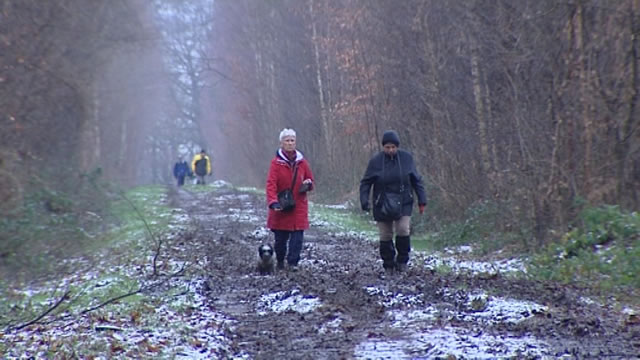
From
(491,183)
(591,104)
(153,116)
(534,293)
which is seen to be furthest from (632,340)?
(153,116)

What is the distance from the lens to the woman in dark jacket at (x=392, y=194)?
12.0 metres

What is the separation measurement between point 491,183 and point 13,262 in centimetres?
951

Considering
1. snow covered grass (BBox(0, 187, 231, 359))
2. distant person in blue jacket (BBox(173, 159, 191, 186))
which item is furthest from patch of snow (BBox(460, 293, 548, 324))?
distant person in blue jacket (BBox(173, 159, 191, 186))

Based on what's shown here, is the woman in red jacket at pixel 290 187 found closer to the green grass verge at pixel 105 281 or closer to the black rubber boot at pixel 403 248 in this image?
the black rubber boot at pixel 403 248

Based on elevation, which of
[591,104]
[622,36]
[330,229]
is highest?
[622,36]

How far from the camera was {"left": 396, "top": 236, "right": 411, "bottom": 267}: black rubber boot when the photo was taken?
12.2m

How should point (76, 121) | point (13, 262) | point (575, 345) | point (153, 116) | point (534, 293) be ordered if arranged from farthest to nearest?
point (153, 116)
point (76, 121)
point (13, 262)
point (534, 293)
point (575, 345)

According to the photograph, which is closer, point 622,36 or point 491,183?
point 622,36

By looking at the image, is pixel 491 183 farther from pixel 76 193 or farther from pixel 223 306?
pixel 76 193

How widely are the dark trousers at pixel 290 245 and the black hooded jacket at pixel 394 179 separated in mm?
1345

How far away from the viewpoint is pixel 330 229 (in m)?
20.5

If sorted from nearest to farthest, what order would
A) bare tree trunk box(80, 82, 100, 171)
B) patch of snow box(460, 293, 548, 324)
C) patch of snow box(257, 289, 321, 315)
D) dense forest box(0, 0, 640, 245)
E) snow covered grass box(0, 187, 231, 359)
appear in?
snow covered grass box(0, 187, 231, 359)
patch of snow box(460, 293, 548, 324)
patch of snow box(257, 289, 321, 315)
dense forest box(0, 0, 640, 245)
bare tree trunk box(80, 82, 100, 171)

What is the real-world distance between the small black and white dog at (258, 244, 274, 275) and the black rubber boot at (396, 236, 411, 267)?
1.89 metres

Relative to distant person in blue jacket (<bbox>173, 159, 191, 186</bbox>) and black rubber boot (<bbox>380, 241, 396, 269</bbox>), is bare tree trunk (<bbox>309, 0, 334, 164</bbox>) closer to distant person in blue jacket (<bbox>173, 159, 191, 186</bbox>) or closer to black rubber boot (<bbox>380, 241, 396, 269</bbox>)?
distant person in blue jacket (<bbox>173, 159, 191, 186</bbox>)
